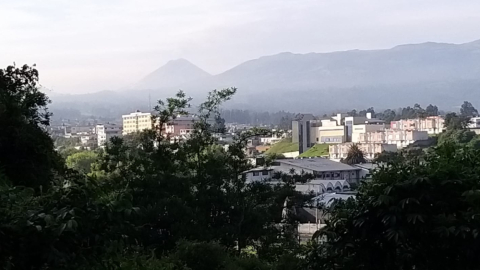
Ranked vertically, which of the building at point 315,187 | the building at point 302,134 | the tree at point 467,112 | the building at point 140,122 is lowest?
the building at point 315,187

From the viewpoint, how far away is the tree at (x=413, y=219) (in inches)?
90.6

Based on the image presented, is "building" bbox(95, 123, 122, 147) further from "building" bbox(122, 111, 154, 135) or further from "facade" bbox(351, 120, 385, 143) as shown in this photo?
"facade" bbox(351, 120, 385, 143)

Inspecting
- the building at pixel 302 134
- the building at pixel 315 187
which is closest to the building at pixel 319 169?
the building at pixel 315 187

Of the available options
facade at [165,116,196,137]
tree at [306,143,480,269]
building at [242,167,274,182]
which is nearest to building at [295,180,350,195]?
building at [242,167,274,182]

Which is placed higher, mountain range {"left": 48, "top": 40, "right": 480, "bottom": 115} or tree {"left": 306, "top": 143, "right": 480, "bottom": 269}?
mountain range {"left": 48, "top": 40, "right": 480, "bottom": 115}

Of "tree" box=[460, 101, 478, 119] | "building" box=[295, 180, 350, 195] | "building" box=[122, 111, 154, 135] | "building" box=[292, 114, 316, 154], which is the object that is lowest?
"building" box=[295, 180, 350, 195]

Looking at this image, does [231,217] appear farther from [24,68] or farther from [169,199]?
[24,68]

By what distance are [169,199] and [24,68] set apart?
2.24 metres

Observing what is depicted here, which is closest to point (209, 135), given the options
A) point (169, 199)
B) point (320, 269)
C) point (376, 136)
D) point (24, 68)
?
point (169, 199)

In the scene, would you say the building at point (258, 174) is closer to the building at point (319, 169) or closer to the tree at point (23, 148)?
the building at point (319, 169)

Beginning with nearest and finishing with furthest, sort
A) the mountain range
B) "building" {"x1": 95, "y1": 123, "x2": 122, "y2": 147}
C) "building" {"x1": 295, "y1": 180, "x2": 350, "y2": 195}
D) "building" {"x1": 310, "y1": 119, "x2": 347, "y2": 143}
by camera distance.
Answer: "building" {"x1": 95, "y1": 123, "x2": 122, "y2": 147} < "building" {"x1": 295, "y1": 180, "x2": 350, "y2": 195} < "building" {"x1": 310, "y1": 119, "x2": 347, "y2": 143} < the mountain range

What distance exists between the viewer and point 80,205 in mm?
2059

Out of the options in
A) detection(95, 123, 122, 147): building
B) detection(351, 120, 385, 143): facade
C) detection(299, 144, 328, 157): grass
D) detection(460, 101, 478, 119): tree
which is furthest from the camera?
detection(460, 101, 478, 119): tree

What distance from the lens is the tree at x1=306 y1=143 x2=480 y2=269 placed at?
2301mm
